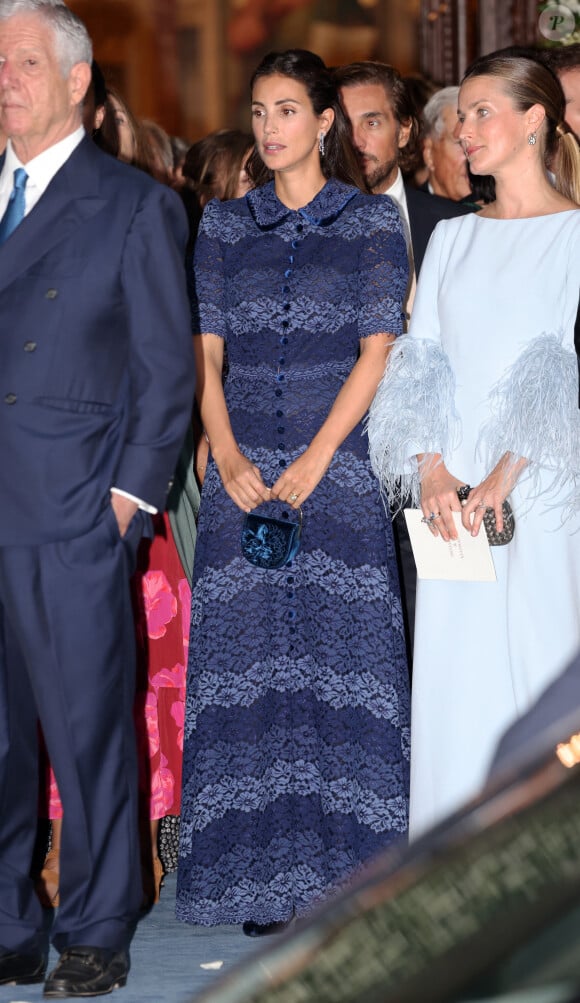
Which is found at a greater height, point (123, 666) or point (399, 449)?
Result: point (399, 449)

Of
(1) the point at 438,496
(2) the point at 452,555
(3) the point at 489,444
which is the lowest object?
(2) the point at 452,555

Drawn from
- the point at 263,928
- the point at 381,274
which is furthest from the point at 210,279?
the point at 263,928

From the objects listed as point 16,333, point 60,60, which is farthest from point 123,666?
point 60,60

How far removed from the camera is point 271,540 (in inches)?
127

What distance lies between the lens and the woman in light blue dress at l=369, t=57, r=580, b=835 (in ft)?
9.87

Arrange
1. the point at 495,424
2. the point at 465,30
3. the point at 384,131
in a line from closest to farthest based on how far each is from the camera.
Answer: the point at 495,424, the point at 384,131, the point at 465,30

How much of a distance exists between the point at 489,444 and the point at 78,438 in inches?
33.7

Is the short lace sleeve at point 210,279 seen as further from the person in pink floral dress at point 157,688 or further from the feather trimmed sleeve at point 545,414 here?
the feather trimmed sleeve at point 545,414

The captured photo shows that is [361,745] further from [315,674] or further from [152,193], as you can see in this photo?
[152,193]

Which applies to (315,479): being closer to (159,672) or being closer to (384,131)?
(159,672)

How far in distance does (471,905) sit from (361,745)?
9.02 ft

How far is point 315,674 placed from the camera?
3281 mm

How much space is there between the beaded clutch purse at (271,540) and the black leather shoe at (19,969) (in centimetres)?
96

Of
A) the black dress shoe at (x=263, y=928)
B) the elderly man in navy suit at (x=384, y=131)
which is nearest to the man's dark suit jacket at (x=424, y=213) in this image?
the elderly man in navy suit at (x=384, y=131)
